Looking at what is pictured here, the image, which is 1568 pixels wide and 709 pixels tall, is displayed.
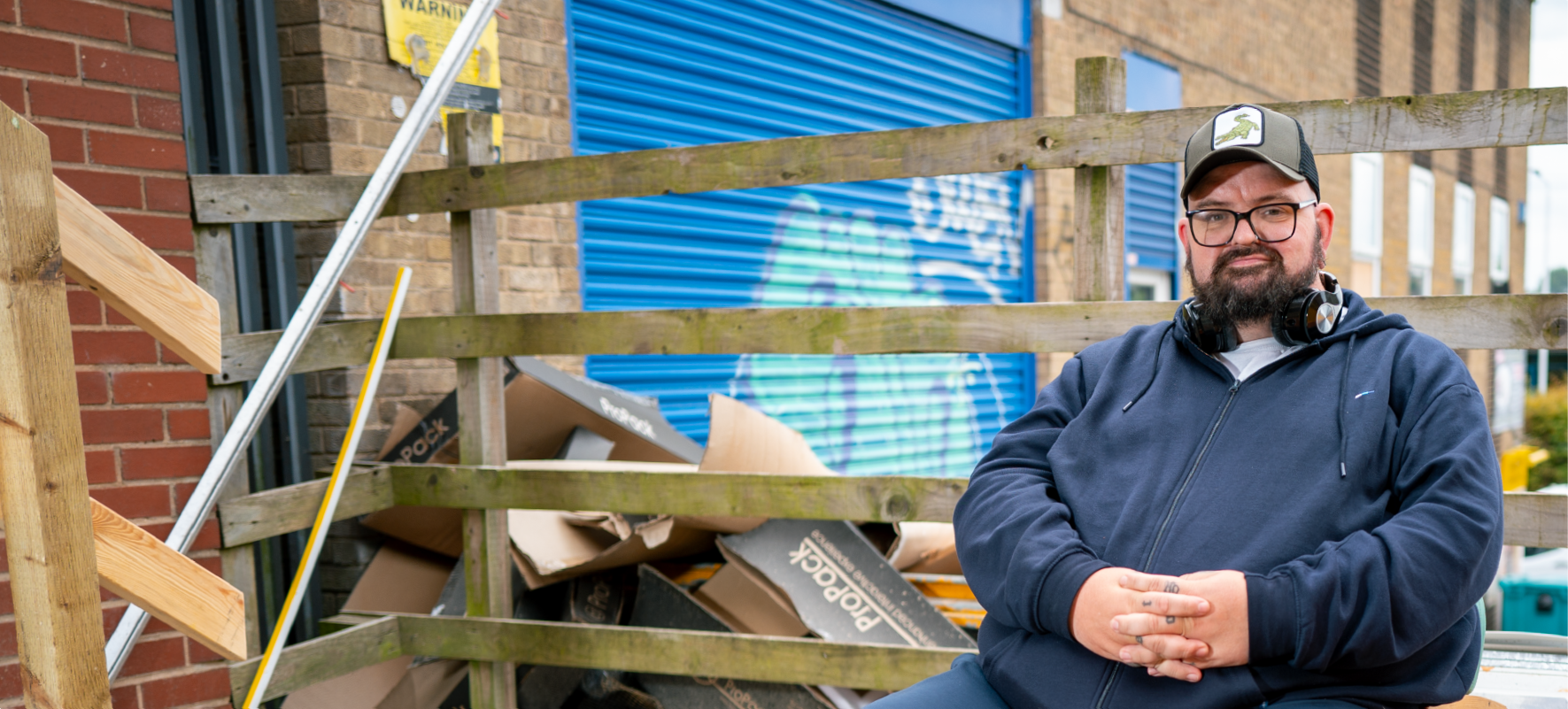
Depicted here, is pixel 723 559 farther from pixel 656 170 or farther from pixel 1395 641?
pixel 1395 641

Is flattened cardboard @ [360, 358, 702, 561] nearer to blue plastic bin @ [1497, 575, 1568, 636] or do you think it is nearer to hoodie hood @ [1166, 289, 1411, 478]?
hoodie hood @ [1166, 289, 1411, 478]

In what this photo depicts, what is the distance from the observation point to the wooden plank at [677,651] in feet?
8.74

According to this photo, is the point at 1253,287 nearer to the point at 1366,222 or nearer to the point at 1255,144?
the point at 1255,144

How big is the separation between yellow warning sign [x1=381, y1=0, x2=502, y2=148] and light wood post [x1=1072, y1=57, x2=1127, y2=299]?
227 centimetres

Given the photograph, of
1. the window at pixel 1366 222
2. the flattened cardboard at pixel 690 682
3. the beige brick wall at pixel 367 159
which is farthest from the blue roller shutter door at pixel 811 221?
the window at pixel 1366 222

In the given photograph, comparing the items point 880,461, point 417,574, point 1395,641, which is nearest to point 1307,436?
point 1395,641

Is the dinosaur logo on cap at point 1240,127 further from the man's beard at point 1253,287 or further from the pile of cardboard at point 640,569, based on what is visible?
the pile of cardboard at point 640,569

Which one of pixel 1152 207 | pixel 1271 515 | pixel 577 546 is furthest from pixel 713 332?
pixel 1152 207

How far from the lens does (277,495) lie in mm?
2852

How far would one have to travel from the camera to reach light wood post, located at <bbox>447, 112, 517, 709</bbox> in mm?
3102

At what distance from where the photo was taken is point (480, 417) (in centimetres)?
309

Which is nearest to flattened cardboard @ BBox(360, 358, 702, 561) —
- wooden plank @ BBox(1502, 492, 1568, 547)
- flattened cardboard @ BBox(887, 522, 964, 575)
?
flattened cardboard @ BBox(887, 522, 964, 575)

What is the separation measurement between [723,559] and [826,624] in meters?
0.50

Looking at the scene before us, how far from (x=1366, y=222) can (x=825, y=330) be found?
12.7 meters
